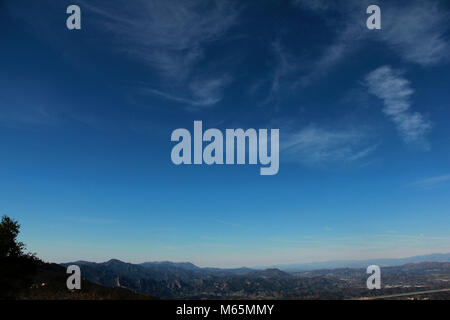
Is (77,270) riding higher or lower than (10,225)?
lower

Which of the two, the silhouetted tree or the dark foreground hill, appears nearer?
the dark foreground hill

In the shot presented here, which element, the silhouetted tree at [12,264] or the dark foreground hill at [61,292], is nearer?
the dark foreground hill at [61,292]

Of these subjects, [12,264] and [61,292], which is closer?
[61,292]
